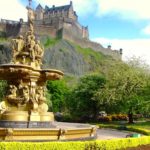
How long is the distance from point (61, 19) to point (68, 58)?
19.4 metres

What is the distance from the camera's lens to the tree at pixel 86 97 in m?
52.7

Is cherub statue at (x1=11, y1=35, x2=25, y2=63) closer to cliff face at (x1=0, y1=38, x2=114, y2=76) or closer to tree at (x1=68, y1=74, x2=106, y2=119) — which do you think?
tree at (x1=68, y1=74, x2=106, y2=119)

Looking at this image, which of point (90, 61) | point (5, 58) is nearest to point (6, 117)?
point (5, 58)

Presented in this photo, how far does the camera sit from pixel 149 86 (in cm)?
4719

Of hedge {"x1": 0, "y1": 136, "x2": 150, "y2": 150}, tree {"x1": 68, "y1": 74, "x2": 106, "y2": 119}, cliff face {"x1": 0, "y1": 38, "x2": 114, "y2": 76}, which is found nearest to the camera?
hedge {"x1": 0, "y1": 136, "x2": 150, "y2": 150}

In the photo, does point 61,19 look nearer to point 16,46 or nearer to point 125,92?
point 125,92

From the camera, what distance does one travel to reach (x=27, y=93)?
22.5m

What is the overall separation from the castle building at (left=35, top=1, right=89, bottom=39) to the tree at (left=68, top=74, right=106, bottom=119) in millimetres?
77194

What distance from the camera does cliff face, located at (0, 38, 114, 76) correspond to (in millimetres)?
120000

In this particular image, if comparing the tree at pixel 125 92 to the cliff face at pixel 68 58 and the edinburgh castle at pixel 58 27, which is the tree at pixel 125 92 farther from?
the edinburgh castle at pixel 58 27

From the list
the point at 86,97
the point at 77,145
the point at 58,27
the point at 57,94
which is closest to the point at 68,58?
the point at 58,27

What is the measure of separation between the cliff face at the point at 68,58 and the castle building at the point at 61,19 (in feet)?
20.8

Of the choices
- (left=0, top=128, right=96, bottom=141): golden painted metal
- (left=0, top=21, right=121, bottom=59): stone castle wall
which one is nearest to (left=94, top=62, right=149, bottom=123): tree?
(left=0, top=128, right=96, bottom=141): golden painted metal

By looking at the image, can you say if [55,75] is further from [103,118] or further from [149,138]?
[103,118]
